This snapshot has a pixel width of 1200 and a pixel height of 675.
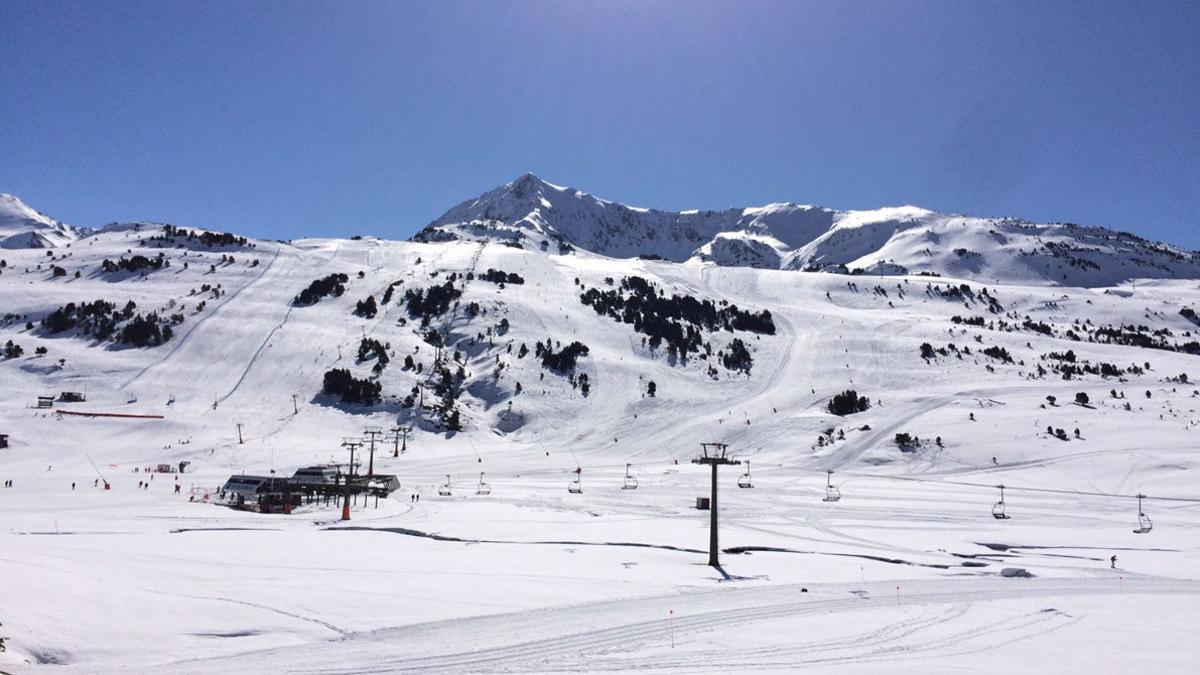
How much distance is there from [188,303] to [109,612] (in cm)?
12049

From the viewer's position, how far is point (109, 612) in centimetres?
1891

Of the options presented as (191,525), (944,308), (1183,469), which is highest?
(944,308)

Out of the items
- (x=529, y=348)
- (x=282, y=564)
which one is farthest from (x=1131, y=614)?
(x=529, y=348)

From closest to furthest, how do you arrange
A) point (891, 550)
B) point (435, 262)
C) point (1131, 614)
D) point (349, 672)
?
point (349, 672) < point (1131, 614) < point (891, 550) < point (435, 262)

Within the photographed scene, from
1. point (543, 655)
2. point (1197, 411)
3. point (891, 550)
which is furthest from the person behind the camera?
point (1197, 411)

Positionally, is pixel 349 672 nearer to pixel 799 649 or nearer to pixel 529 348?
pixel 799 649

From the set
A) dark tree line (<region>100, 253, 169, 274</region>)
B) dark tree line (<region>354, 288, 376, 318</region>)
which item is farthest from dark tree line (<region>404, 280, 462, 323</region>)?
dark tree line (<region>100, 253, 169, 274</region>)

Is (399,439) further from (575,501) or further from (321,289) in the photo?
(321,289)

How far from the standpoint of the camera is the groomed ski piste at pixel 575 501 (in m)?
19.1

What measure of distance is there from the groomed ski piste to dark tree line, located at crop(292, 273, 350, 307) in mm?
2720

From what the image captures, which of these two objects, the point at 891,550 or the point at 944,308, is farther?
the point at 944,308

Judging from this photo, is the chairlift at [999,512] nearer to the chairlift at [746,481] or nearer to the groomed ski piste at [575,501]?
the groomed ski piste at [575,501]

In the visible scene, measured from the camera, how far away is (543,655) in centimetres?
1806

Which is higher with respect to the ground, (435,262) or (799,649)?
(435,262)
